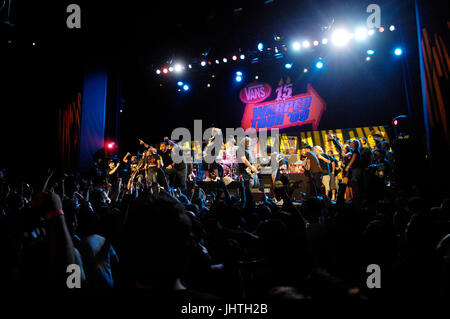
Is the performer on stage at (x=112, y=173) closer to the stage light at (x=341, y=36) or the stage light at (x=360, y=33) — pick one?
the stage light at (x=341, y=36)

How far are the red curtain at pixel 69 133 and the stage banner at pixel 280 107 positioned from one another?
944cm

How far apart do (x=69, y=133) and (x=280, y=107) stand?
1131 centimetres

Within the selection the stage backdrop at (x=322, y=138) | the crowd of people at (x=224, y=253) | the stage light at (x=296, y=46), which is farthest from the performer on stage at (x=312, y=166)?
the stage backdrop at (x=322, y=138)

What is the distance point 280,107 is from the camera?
54.1 feet

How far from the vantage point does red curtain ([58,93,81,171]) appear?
1133 cm

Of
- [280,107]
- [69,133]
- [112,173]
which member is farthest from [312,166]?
[69,133]

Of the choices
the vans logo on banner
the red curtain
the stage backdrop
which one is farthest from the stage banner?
the red curtain

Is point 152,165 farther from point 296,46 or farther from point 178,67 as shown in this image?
point 296,46

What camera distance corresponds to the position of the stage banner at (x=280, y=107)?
15.7m

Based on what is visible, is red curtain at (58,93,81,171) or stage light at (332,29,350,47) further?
red curtain at (58,93,81,171)

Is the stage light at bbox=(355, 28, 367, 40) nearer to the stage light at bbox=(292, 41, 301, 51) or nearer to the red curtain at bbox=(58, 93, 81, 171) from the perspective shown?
the stage light at bbox=(292, 41, 301, 51)

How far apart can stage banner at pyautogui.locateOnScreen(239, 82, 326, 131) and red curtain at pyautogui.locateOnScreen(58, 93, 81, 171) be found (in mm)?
9435

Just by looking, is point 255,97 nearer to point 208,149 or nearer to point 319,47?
point 319,47
